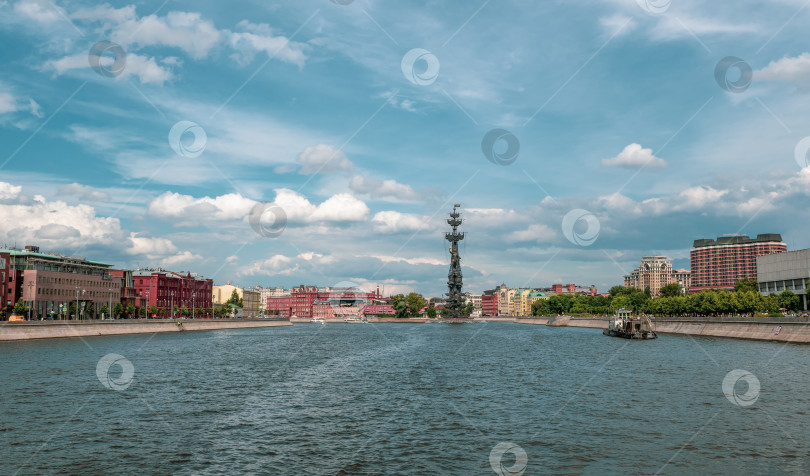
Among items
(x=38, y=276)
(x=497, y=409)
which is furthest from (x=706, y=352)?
A: (x=38, y=276)

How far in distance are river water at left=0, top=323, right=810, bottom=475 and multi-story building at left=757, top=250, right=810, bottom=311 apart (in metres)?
121

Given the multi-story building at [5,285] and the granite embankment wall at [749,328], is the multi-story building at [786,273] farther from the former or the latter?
the multi-story building at [5,285]

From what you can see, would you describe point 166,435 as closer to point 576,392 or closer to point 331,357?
point 576,392

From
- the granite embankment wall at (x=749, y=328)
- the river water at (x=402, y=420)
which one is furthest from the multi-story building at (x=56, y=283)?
the granite embankment wall at (x=749, y=328)

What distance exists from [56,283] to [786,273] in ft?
603

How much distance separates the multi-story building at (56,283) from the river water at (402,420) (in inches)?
3501

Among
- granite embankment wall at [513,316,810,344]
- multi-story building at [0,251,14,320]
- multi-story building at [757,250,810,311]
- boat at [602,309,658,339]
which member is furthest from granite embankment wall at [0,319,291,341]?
multi-story building at [757,250,810,311]

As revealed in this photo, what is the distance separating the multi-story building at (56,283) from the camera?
13075 cm

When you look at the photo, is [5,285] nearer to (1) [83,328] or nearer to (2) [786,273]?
(1) [83,328]

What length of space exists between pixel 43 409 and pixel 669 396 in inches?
1427

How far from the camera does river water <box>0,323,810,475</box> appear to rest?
74.9 feet

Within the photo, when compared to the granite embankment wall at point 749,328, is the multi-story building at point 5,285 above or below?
above

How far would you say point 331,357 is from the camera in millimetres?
72750

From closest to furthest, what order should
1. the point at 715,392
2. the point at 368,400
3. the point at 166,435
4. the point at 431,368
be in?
the point at 166,435 → the point at 368,400 → the point at 715,392 → the point at 431,368
